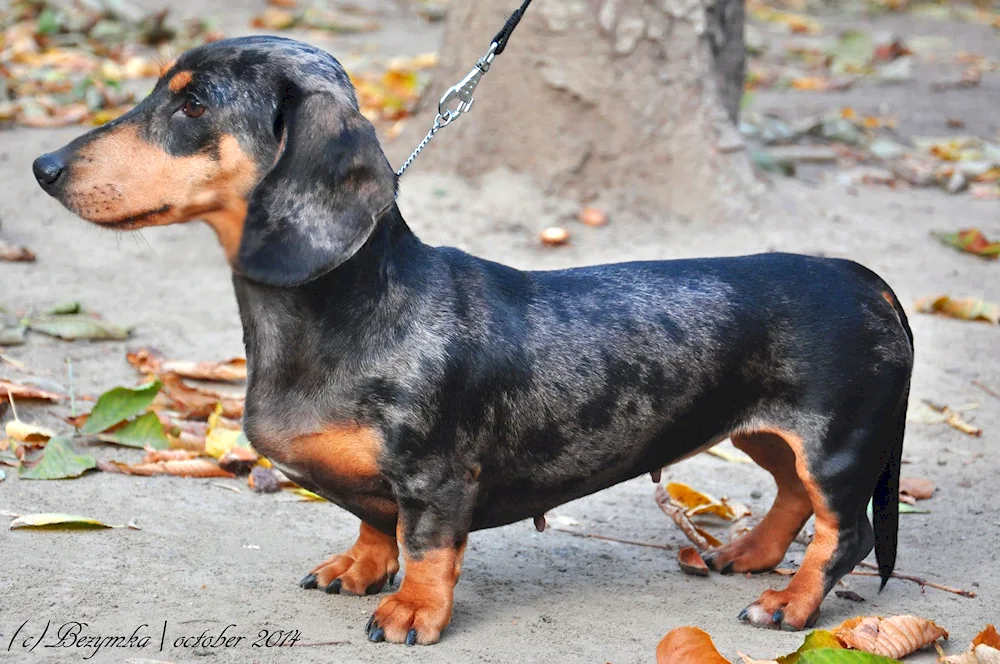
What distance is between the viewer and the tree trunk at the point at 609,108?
303 inches

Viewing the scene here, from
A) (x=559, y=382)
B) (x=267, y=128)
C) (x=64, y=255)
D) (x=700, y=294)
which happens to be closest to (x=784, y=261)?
(x=700, y=294)

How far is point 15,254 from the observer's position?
6.82 meters

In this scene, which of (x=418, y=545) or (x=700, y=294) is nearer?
(x=418, y=545)

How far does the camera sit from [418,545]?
3480 mm

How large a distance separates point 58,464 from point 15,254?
287 cm

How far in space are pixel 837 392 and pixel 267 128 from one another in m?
1.97

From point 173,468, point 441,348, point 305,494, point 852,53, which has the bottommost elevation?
point 852,53

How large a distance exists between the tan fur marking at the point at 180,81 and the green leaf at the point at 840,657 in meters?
2.32

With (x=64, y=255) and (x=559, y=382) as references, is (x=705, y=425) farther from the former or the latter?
(x=64, y=255)

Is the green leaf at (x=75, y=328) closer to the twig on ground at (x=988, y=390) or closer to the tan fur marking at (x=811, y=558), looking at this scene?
the tan fur marking at (x=811, y=558)

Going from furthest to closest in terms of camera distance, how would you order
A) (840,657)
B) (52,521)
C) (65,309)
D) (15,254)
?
(15,254) < (65,309) < (52,521) < (840,657)

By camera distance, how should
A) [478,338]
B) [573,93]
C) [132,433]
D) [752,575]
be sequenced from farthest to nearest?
[573,93] < [132,433] < [752,575] < [478,338]

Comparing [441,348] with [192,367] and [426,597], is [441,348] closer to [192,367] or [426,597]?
[426,597]

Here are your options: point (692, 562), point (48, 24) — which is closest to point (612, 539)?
point (692, 562)
